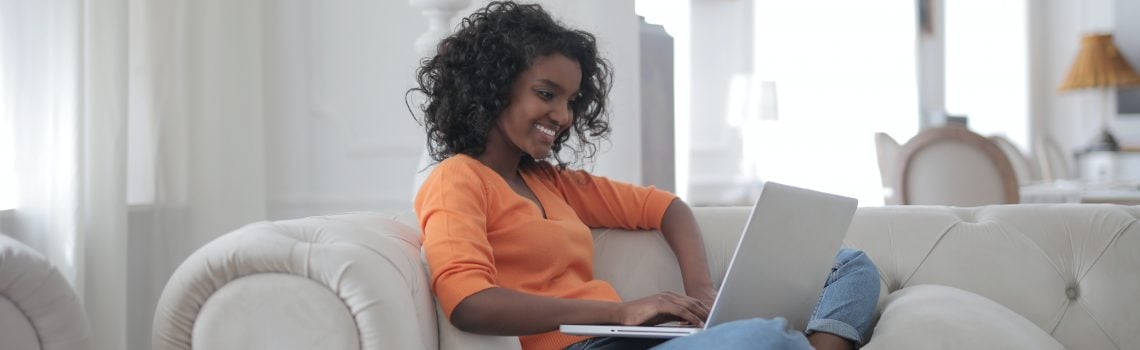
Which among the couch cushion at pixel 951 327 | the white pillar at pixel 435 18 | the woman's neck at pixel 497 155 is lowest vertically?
the couch cushion at pixel 951 327

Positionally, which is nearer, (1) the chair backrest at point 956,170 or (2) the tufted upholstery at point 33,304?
(2) the tufted upholstery at point 33,304

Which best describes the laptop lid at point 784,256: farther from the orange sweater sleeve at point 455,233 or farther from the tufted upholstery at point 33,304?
the tufted upholstery at point 33,304

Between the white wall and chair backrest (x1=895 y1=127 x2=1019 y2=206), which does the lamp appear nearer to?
chair backrest (x1=895 y1=127 x2=1019 y2=206)

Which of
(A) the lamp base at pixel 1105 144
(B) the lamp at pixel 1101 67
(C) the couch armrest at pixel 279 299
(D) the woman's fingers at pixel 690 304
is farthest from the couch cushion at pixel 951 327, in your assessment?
(B) the lamp at pixel 1101 67

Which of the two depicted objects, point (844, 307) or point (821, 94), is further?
point (821, 94)

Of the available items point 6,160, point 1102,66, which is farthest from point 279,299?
point 1102,66

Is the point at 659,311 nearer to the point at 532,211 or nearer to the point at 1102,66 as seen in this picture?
the point at 532,211

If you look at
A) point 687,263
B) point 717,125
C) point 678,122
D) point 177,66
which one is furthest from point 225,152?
point 717,125

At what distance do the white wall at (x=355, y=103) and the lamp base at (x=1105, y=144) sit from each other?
463 cm

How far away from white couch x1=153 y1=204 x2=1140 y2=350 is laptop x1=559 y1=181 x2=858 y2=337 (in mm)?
129

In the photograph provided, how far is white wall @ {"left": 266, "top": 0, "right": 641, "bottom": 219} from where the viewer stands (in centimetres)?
337

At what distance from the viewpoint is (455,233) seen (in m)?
1.59

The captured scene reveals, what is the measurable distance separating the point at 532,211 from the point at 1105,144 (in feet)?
20.2

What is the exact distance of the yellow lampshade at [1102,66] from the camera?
7.30 meters
